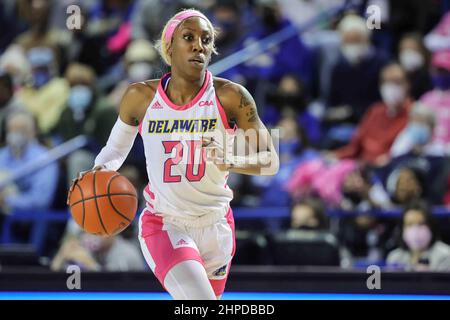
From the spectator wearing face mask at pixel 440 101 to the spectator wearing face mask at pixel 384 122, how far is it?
210 mm

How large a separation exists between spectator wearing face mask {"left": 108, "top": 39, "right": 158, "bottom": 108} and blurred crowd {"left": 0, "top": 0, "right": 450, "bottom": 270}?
1 centimetres

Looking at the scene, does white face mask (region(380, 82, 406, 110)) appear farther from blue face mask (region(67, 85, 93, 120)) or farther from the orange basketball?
the orange basketball

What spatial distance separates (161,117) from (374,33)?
15.5 feet

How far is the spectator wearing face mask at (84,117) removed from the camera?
8.23 m

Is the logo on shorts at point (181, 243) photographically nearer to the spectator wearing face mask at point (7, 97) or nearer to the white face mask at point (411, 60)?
the white face mask at point (411, 60)

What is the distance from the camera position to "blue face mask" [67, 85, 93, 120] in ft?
28.2

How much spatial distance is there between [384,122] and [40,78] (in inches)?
130

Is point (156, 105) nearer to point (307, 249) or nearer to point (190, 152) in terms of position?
point (190, 152)

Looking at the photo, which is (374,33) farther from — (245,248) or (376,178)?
(245,248)

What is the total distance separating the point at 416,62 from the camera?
8555 mm

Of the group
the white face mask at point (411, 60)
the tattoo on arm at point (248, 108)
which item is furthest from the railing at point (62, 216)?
the tattoo on arm at point (248, 108)

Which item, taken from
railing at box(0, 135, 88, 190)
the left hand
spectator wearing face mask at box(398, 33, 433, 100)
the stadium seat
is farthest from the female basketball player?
spectator wearing face mask at box(398, 33, 433, 100)
